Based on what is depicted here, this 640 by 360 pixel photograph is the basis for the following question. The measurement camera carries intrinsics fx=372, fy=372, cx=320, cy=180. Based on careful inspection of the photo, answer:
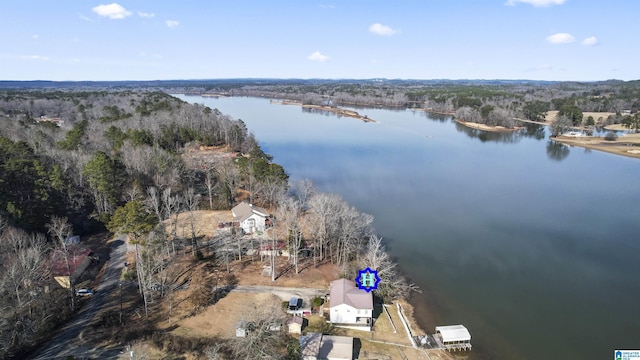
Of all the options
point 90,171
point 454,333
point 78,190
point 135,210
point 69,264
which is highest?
point 90,171

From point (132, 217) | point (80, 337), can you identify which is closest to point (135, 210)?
point (132, 217)

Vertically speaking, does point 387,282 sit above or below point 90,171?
below

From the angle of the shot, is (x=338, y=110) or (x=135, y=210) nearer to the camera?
(x=135, y=210)

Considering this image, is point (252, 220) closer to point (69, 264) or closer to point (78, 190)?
point (69, 264)

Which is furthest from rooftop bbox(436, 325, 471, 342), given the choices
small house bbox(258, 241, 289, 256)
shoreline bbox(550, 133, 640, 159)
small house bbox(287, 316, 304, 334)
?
shoreline bbox(550, 133, 640, 159)

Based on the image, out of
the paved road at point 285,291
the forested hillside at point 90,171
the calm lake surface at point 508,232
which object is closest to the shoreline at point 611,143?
the calm lake surface at point 508,232

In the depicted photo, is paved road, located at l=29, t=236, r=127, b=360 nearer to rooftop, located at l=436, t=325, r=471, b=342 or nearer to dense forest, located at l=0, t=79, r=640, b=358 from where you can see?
dense forest, located at l=0, t=79, r=640, b=358

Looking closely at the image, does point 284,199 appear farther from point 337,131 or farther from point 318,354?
point 337,131
